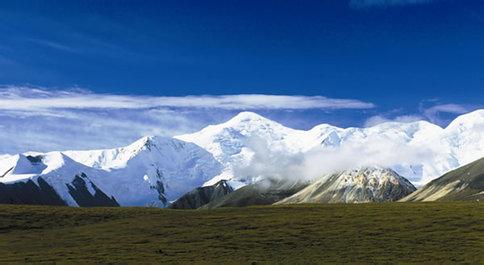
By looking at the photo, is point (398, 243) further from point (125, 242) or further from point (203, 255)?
point (125, 242)

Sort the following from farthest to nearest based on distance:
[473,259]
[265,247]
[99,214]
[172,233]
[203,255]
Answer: [99,214] → [172,233] → [265,247] → [203,255] → [473,259]

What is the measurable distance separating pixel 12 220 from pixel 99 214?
17778mm

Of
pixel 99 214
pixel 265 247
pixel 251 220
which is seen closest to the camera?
pixel 265 247

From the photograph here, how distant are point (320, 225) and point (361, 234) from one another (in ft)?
42.3

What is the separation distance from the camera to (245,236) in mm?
104625

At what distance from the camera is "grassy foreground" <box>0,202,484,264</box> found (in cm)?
8556

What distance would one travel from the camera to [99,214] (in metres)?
140

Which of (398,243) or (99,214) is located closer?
(398,243)

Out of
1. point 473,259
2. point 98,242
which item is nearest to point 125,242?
point 98,242

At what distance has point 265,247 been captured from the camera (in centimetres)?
9356

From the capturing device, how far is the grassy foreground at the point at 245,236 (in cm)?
8556

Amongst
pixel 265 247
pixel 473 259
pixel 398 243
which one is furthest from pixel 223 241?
pixel 473 259

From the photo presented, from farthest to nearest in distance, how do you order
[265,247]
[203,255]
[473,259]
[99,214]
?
[99,214]
[265,247]
[203,255]
[473,259]

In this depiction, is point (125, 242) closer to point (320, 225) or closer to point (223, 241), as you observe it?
point (223, 241)
